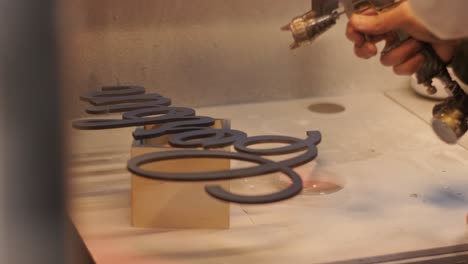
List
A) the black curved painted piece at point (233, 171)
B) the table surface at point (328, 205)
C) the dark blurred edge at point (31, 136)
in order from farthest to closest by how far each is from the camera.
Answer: the table surface at point (328, 205), the black curved painted piece at point (233, 171), the dark blurred edge at point (31, 136)

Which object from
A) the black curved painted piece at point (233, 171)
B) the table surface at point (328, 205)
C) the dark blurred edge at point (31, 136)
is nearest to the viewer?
the dark blurred edge at point (31, 136)

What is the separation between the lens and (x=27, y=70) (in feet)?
0.59

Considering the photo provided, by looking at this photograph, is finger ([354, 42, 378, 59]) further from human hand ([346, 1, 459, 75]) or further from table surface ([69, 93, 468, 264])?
table surface ([69, 93, 468, 264])

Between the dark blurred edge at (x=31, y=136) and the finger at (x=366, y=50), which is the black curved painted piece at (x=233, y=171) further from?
the dark blurred edge at (x=31, y=136)

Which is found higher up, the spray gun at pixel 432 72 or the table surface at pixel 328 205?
the spray gun at pixel 432 72

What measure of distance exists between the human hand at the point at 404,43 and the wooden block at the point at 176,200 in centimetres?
21

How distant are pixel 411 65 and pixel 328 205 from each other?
6.6 inches

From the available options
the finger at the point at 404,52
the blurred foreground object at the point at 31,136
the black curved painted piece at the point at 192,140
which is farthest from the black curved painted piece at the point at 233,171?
the blurred foreground object at the point at 31,136

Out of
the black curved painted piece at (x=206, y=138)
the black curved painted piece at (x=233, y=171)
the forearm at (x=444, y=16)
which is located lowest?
the black curved painted piece at (x=233, y=171)

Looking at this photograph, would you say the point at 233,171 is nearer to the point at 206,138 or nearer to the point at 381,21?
the point at 206,138

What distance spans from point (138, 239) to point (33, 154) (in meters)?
0.52

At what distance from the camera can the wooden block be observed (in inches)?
26.9

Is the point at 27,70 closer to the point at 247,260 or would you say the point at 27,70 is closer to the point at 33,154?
the point at 33,154

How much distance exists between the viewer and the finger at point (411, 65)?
29.7 inches
